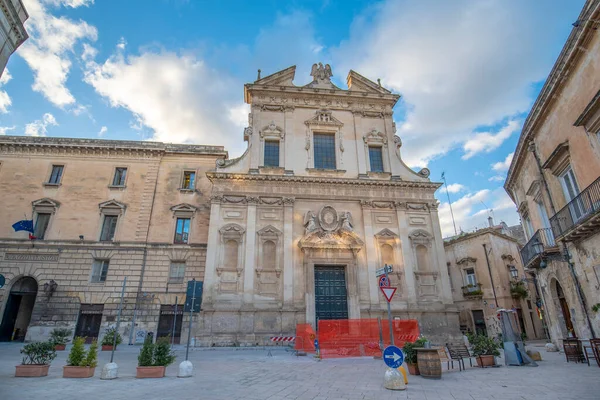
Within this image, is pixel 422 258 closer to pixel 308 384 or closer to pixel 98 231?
pixel 308 384

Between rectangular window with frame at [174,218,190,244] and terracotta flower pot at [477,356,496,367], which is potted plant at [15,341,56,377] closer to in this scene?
terracotta flower pot at [477,356,496,367]

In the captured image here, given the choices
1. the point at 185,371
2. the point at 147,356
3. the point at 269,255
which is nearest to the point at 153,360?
the point at 147,356

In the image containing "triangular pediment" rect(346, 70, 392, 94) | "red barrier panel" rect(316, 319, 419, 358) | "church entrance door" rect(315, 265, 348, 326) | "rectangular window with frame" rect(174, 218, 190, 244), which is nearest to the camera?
"red barrier panel" rect(316, 319, 419, 358)

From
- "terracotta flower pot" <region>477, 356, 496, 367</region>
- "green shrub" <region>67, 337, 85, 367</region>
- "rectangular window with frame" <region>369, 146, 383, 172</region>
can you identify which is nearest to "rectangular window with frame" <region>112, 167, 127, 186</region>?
"green shrub" <region>67, 337, 85, 367</region>

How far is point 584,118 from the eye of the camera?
11.4 m

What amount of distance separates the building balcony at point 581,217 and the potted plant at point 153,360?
45.2 feet

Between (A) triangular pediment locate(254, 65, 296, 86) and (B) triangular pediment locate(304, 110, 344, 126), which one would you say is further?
(A) triangular pediment locate(254, 65, 296, 86)

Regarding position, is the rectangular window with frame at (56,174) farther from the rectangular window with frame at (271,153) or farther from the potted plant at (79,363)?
the potted plant at (79,363)

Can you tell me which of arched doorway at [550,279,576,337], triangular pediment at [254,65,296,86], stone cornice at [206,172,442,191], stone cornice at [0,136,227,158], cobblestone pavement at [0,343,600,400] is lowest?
cobblestone pavement at [0,343,600,400]

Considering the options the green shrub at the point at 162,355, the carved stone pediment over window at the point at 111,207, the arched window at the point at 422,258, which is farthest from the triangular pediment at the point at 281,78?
the green shrub at the point at 162,355

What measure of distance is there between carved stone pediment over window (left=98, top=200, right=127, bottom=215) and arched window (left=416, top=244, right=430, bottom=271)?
20.4 meters

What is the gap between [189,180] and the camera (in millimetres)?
25000

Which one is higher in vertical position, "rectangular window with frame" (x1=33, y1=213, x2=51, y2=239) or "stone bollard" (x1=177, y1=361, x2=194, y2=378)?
"rectangular window with frame" (x1=33, y1=213, x2=51, y2=239)

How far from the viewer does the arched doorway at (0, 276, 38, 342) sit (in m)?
20.7
